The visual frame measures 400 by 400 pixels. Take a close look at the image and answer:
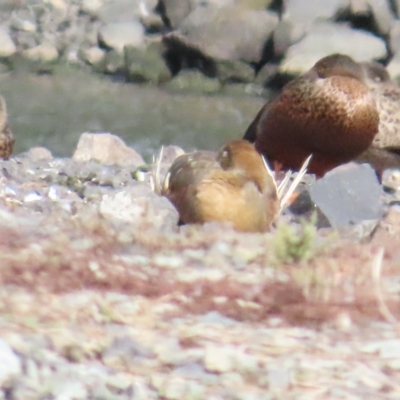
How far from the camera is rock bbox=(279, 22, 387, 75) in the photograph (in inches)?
681

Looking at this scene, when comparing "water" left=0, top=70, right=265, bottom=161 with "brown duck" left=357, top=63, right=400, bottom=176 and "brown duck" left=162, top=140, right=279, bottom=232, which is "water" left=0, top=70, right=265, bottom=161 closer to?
"brown duck" left=357, top=63, right=400, bottom=176

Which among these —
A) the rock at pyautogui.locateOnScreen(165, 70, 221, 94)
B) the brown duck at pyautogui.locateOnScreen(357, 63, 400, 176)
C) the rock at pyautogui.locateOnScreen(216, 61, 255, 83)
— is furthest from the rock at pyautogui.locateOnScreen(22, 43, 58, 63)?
the brown duck at pyautogui.locateOnScreen(357, 63, 400, 176)

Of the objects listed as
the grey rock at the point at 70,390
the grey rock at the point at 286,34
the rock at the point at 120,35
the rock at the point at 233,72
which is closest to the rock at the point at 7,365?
the grey rock at the point at 70,390

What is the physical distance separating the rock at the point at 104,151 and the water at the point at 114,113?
312 centimetres

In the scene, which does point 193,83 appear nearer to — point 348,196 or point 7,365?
point 348,196

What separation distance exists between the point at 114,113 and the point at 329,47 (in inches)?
193

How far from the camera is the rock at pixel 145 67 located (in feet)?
59.1

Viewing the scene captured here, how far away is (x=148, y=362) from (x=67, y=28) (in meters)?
18.4

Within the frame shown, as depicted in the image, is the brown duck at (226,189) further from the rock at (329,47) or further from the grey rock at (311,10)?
the grey rock at (311,10)

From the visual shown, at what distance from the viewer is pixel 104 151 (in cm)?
873

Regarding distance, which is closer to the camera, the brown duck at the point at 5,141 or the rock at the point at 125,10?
the brown duck at the point at 5,141

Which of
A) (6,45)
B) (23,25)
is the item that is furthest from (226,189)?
(23,25)

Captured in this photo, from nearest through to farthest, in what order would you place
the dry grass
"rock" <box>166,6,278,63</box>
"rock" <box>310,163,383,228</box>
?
the dry grass < "rock" <box>310,163,383,228</box> < "rock" <box>166,6,278,63</box>

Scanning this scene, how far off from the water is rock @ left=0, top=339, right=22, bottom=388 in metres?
9.66
